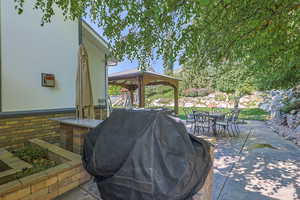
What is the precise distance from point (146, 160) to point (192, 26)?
7.88 ft

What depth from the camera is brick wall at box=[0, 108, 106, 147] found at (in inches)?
133

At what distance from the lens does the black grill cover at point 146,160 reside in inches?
41.9

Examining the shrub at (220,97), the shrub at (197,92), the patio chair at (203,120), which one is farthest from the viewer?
the shrub at (197,92)

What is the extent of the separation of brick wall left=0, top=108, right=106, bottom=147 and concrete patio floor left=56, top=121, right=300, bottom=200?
2315mm

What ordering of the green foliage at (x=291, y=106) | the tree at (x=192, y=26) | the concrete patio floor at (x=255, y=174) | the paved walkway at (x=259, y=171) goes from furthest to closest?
the green foliage at (x=291, y=106)
the paved walkway at (x=259, y=171)
the concrete patio floor at (x=255, y=174)
the tree at (x=192, y=26)

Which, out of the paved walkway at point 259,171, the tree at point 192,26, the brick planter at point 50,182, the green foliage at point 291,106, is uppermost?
the tree at point 192,26

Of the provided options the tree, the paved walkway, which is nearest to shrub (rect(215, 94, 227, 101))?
the paved walkway

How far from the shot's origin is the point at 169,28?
288cm

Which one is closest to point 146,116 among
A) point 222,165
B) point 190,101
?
point 222,165

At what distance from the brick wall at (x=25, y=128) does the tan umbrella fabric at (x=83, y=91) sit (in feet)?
4.35

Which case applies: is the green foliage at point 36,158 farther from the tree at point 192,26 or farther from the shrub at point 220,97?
the shrub at point 220,97

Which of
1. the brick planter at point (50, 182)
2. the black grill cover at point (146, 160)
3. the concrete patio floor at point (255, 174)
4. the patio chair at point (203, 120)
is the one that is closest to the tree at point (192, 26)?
the black grill cover at point (146, 160)

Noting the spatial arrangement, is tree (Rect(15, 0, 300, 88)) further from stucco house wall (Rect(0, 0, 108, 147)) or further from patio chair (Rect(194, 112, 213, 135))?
patio chair (Rect(194, 112, 213, 135))

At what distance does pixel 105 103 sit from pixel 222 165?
4.56 meters
